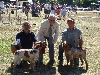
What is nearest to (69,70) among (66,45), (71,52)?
(71,52)

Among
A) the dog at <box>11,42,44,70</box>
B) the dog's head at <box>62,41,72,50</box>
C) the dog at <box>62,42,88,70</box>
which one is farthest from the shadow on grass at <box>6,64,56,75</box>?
the dog's head at <box>62,41,72,50</box>

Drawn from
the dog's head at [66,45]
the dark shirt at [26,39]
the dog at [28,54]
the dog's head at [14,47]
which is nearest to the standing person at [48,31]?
the dark shirt at [26,39]

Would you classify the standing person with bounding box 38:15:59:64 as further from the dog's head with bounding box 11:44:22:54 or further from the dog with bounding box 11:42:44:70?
the dog with bounding box 11:42:44:70

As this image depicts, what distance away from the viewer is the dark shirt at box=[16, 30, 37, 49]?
1016cm

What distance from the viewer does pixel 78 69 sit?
10367mm

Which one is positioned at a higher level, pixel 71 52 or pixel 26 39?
pixel 26 39

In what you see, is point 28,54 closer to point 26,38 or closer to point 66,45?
point 26,38

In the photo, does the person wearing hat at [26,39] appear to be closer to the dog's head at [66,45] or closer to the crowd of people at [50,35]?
the crowd of people at [50,35]

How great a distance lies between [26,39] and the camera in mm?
10219

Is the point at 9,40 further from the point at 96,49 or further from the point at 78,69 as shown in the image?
the point at 78,69

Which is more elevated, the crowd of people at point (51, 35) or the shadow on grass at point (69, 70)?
the crowd of people at point (51, 35)

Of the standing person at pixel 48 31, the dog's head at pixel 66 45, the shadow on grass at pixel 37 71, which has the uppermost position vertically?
the standing person at pixel 48 31

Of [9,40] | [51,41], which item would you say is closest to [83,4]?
[9,40]

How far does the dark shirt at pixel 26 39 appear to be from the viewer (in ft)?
33.3
